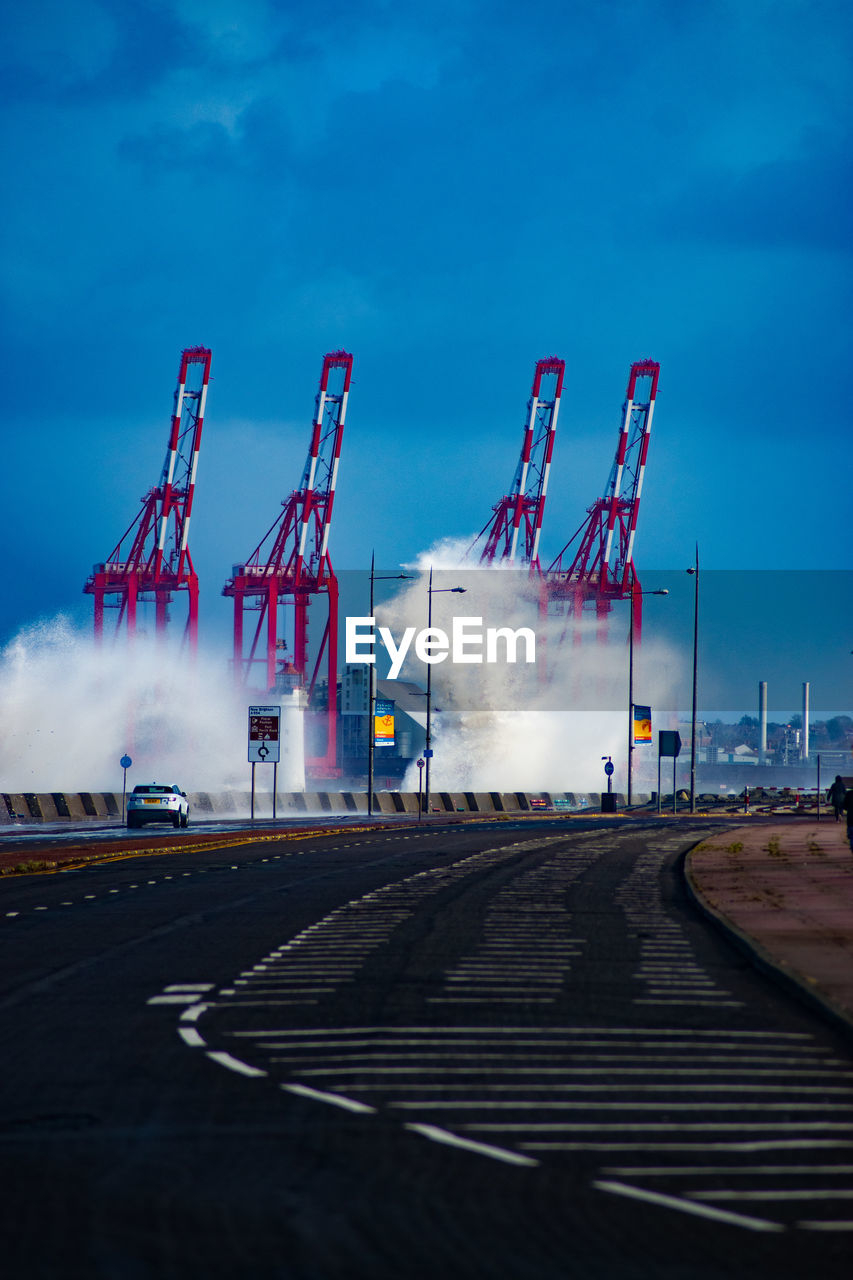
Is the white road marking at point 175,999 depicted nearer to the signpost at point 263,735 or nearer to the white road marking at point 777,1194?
the white road marking at point 777,1194

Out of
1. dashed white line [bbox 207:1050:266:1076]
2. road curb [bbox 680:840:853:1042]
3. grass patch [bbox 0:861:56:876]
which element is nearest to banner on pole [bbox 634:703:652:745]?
grass patch [bbox 0:861:56:876]

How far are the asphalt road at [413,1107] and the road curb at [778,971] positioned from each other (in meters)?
0.16

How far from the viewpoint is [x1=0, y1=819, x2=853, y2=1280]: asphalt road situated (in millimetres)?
5305

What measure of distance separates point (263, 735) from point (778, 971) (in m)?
34.8

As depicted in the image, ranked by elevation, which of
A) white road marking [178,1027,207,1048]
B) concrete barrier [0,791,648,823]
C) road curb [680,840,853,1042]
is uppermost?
concrete barrier [0,791,648,823]

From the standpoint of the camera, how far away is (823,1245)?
5289mm

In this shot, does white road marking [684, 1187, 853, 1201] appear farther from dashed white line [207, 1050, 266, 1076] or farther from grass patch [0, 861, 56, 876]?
grass patch [0, 861, 56, 876]

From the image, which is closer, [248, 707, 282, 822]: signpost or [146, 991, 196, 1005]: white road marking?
[146, 991, 196, 1005]: white road marking

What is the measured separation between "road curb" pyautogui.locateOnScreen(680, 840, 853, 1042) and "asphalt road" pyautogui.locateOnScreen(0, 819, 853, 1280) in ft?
0.52

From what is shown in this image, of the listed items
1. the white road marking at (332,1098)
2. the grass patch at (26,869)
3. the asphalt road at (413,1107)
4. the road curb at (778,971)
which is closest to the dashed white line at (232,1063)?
the asphalt road at (413,1107)

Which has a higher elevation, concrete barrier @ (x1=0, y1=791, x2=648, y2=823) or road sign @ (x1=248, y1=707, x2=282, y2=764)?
road sign @ (x1=248, y1=707, x2=282, y2=764)

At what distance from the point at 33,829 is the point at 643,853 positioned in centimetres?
2150

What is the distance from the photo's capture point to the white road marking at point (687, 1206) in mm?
5508

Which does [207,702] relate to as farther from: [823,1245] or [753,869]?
[823,1245]
